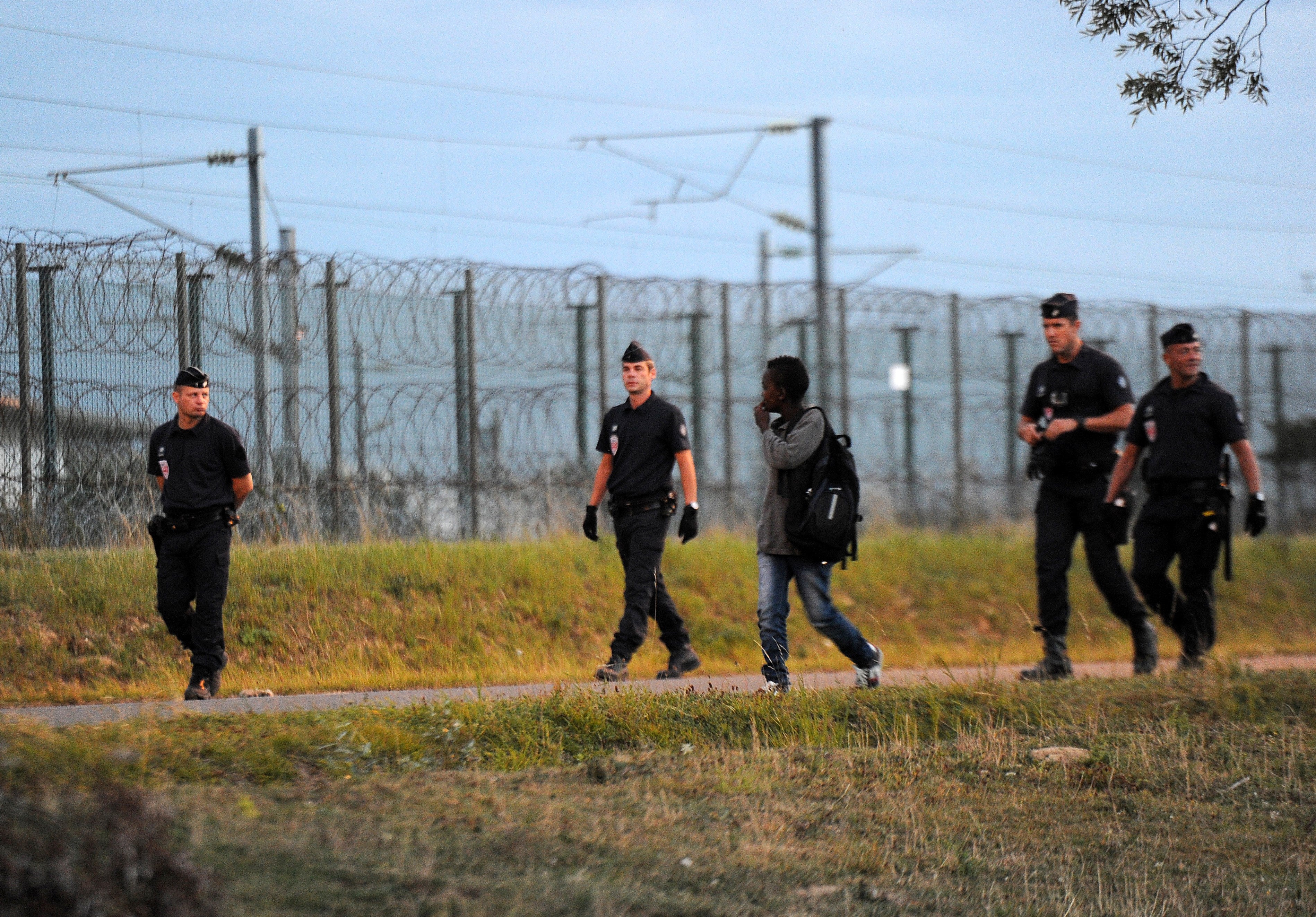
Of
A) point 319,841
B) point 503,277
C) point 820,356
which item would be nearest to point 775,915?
point 319,841

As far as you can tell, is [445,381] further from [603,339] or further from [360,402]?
[603,339]

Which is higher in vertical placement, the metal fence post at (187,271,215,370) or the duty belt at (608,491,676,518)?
the metal fence post at (187,271,215,370)

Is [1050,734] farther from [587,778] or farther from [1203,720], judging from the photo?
[587,778]

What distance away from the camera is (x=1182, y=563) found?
7820mm

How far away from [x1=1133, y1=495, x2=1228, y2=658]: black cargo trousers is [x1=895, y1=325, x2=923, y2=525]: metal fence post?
6.93 m

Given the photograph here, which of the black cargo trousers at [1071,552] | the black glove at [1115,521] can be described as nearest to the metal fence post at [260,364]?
the black cargo trousers at [1071,552]

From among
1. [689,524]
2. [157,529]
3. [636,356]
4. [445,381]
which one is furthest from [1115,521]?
[445,381]

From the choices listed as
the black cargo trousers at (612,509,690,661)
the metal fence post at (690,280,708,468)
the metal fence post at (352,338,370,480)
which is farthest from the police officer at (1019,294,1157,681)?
the metal fence post at (690,280,708,468)

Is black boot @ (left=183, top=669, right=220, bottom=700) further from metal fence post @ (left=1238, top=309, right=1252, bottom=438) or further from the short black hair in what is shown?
metal fence post @ (left=1238, top=309, right=1252, bottom=438)

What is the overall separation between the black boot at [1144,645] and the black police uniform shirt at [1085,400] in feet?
3.25

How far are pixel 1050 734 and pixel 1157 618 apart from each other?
7.47 metres

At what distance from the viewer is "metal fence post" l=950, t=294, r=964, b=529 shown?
1538 centimetres

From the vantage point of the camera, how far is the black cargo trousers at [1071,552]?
7840 millimetres

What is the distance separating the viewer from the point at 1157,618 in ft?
42.6
